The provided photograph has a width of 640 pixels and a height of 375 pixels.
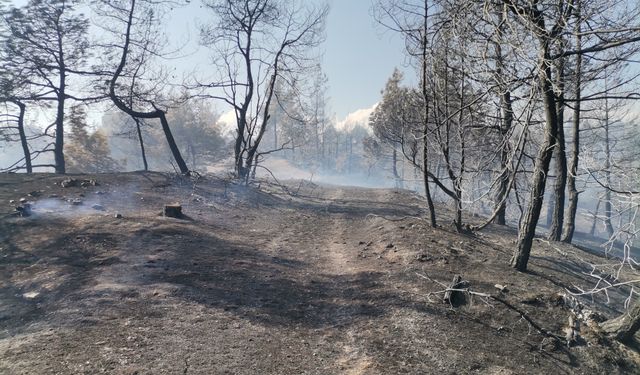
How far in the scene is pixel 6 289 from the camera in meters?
5.55

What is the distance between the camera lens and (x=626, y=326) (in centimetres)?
461

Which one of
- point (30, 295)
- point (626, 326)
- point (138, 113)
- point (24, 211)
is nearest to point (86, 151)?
point (138, 113)

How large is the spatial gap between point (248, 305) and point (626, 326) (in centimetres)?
474

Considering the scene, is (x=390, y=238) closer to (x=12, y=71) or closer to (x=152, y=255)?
(x=152, y=255)

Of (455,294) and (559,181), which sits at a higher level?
(559,181)

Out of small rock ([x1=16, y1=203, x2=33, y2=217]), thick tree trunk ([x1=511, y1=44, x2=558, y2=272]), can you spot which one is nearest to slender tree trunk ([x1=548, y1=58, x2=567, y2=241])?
thick tree trunk ([x1=511, y1=44, x2=558, y2=272])

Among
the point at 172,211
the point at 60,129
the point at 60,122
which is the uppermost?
the point at 60,122

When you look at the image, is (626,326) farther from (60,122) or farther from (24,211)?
(60,122)

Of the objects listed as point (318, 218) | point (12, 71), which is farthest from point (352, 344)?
point (12, 71)

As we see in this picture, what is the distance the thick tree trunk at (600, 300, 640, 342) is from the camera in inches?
179

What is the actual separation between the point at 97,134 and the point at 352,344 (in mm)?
32658

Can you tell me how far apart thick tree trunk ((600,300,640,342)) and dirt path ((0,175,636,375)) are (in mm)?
492

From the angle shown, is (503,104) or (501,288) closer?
(501,288)

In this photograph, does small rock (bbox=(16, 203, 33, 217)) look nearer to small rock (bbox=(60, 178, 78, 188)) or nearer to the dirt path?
the dirt path
